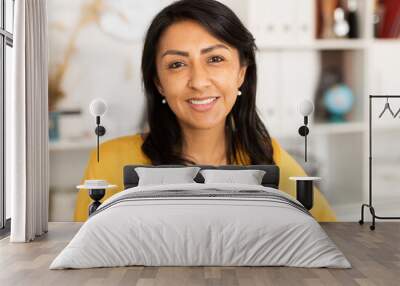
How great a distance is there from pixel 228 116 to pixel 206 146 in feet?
1.25

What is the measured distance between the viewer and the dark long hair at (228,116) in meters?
6.67

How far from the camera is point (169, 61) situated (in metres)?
6.59

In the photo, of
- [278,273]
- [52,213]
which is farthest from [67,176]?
[278,273]

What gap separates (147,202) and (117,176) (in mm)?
2175

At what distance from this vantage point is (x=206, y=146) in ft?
22.1

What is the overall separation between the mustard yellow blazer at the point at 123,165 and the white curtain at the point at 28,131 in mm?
708

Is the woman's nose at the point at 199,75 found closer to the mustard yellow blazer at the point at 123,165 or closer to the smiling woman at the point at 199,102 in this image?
the smiling woman at the point at 199,102

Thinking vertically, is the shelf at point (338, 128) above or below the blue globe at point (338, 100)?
below

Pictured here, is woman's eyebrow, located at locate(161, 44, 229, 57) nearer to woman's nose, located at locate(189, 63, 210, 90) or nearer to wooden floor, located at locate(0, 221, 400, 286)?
woman's nose, located at locate(189, 63, 210, 90)

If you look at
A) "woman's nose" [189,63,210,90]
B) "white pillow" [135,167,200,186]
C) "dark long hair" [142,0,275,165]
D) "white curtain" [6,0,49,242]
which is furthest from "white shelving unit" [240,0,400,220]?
"white curtain" [6,0,49,242]

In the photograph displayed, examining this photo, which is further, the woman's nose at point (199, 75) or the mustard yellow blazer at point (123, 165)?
the mustard yellow blazer at point (123, 165)

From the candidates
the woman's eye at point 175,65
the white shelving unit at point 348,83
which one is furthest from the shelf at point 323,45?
the woman's eye at point 175,65

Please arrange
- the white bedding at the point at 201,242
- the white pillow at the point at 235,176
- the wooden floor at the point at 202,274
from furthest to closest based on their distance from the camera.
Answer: the white pillow at the point at 235,176, the white bedding at the point at 201,242, the wooden floor at the point at 202,274

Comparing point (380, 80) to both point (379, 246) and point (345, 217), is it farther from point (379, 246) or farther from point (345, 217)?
point (379, 246)
